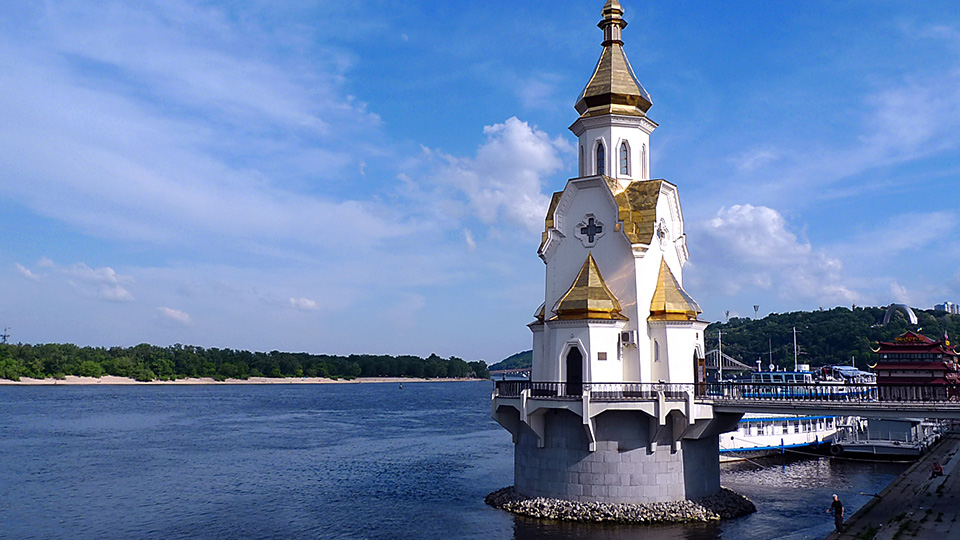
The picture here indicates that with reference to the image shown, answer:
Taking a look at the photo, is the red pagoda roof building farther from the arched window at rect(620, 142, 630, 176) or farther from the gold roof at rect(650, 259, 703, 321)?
the arched window at rect(620, 142, 630, 176)

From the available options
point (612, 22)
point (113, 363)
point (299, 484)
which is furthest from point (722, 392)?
point (113, 363)

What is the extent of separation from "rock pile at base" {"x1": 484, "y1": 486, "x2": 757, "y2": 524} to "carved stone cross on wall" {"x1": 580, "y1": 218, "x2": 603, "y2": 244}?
11.4m

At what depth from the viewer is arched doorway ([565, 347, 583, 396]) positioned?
31.3 meters

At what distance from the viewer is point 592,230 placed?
3372cm

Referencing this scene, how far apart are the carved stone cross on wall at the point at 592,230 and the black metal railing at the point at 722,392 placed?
6.82 meters

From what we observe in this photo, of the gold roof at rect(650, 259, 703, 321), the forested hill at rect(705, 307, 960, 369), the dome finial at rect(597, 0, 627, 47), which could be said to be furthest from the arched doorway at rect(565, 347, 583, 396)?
the forested hill at rect(705, 307, 960, 369)

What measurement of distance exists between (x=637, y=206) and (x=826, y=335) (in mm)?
144901

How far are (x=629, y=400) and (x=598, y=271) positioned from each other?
6.34 metres

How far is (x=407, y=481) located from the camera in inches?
1699

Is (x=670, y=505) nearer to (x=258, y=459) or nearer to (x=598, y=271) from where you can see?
(x=598, y=271)

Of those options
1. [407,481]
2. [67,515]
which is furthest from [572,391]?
[67,515]

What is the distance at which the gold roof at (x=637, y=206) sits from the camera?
3256cm

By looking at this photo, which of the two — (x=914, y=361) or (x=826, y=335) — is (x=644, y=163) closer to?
(x=914, y=361)

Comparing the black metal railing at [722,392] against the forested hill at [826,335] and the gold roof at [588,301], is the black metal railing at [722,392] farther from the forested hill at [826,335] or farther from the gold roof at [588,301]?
the forested hill at [826,335]
